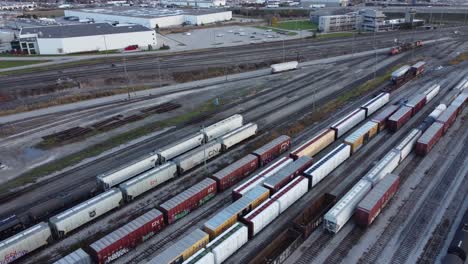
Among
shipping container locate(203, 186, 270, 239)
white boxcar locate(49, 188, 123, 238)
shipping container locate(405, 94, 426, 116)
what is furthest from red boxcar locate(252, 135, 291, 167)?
shipping container locate(405, 94, 426, 116)

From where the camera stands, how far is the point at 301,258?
1421 inches

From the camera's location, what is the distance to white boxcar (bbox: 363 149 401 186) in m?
44.4

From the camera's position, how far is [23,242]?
3603 cm

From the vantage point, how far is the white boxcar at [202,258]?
31.6 meters

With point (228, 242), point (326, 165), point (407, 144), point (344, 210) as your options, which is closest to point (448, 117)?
point (407, 144)

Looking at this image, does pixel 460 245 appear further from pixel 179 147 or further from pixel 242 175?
pixel 179 147

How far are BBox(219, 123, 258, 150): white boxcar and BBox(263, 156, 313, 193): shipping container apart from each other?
509 inches

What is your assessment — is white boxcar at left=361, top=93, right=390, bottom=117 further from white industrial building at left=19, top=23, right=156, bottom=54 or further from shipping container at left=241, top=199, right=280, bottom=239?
white industrial building at left=19, top=23, right=156, bottom=54

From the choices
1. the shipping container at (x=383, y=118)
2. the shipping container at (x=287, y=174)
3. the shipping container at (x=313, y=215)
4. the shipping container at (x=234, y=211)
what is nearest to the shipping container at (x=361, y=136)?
the shipping container at (x=383, y=118)

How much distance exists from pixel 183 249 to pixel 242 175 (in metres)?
18.0

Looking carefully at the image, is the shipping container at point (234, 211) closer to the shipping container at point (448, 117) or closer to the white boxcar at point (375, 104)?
the white boxcar at point (375, 104)

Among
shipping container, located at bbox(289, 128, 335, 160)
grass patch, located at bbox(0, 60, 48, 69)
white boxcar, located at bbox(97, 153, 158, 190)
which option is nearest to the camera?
white boxcar, located at bbox(97, 153, 158, 190)

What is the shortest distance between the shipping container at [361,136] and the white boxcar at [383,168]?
601cm

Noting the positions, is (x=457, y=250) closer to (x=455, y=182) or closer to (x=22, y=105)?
(x=455, y=182)
